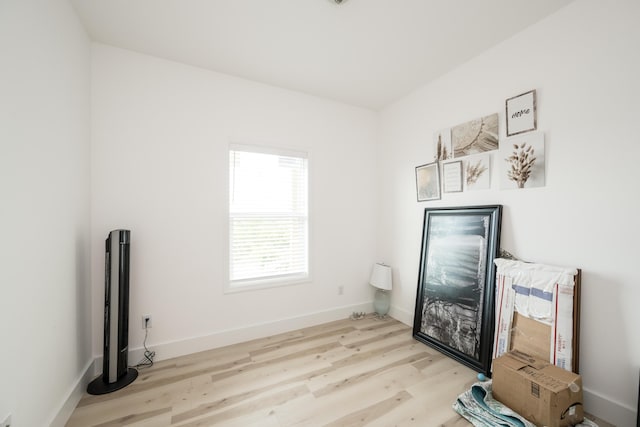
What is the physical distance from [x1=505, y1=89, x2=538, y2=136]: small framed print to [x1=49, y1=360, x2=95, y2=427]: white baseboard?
3.92 m

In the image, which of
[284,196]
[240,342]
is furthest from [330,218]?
[240,342]

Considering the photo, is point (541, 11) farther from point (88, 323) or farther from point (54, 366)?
point (88, 323)

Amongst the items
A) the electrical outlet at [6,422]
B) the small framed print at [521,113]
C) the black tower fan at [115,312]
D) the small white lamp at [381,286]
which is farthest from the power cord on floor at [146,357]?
the small framed print at [521,113]

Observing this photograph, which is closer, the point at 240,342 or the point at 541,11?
the point at 541,11

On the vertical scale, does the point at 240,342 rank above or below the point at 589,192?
below

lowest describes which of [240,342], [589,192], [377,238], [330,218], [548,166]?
A: [240,342]

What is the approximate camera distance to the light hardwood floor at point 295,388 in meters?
1.71

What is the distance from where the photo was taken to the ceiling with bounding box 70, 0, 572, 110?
72.9 inches

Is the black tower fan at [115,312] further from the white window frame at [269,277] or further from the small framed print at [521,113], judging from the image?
the small framed print at [521,113]

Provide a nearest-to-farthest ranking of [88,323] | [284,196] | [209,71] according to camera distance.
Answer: [88,323] → [209,71] → [284,196]

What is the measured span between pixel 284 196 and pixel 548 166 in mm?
2485

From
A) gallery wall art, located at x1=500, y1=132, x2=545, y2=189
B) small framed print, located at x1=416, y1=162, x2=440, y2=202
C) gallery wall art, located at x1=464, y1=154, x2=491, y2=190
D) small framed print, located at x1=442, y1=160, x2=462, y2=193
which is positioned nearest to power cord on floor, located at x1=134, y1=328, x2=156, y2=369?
small framed print, located at x1=416, y1=162, x2=440, y2=202

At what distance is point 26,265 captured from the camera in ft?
4.38

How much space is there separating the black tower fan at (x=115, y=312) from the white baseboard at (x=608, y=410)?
3.46m
